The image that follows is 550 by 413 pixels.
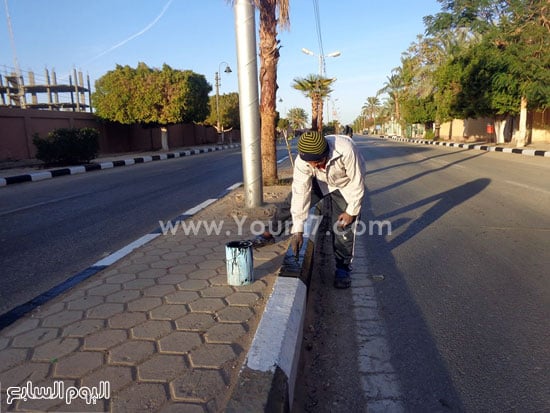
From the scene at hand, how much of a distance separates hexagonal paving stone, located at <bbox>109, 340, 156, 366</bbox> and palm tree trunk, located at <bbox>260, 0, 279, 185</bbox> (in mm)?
6554

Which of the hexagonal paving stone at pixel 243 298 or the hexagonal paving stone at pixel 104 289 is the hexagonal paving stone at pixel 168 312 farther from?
the hexagonal paving stone at pixel 104 289

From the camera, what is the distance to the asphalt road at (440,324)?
210 cm

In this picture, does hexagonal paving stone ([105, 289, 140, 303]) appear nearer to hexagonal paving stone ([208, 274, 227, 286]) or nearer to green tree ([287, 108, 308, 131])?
hexagonal paving stone ([208, 274, 227, 286])

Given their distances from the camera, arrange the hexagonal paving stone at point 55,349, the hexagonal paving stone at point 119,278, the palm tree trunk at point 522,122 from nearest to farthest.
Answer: the hexagonal paving stone at point 55,349 → the hexagonal paving stone at point 119,278 → the palm tree trunk at point 522,122

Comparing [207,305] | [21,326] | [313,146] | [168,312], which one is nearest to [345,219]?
[313,146]

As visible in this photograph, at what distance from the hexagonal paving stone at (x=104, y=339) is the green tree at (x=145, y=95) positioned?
75.7 feet

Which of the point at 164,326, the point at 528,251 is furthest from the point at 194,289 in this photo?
the point at 528,251

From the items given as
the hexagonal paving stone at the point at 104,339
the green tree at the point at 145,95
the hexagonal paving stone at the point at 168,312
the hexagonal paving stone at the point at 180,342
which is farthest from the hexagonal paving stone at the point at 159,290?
the green tree at the point at 145,95

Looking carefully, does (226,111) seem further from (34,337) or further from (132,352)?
(132,352)

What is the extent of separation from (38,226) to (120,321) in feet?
13.3

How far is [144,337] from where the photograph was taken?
2459mm

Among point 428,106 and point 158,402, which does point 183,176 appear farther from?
point 428,106

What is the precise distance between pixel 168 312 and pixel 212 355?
680mm

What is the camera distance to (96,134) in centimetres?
1669
